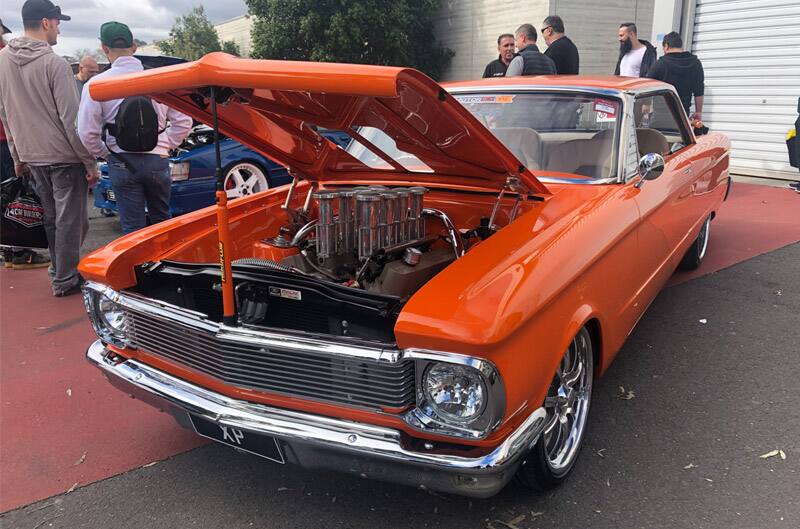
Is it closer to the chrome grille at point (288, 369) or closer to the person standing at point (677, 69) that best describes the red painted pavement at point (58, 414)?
the chrome grille at point (288, 369)

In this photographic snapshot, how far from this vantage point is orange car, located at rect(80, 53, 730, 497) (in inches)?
75.6

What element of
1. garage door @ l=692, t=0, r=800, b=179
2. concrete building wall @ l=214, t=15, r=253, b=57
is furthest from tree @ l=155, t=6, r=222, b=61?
garage door @ l=692, t=0, r=800, b=179

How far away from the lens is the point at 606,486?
8.07 ft

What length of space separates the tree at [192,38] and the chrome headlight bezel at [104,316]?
109ft

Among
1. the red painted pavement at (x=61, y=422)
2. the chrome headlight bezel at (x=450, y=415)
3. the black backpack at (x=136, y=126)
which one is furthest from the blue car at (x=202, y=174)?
the chrome headlight bezel at (x=450, y=415)

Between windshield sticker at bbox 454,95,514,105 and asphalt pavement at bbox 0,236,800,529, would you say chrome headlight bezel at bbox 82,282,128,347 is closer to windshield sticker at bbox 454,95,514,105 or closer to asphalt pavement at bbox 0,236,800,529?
asphalt pavement at bbox 0,236,800,529

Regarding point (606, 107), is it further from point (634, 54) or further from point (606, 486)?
point (634, 54)

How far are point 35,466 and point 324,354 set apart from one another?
1.67 meters

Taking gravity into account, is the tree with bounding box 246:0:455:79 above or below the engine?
→ above

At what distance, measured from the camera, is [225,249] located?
7.16 feet

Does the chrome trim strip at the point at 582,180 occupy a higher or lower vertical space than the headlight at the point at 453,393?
higher

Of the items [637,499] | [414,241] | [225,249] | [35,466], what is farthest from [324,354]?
[35,466]

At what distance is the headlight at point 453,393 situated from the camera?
1904mm

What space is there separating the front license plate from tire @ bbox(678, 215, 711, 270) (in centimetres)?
393
